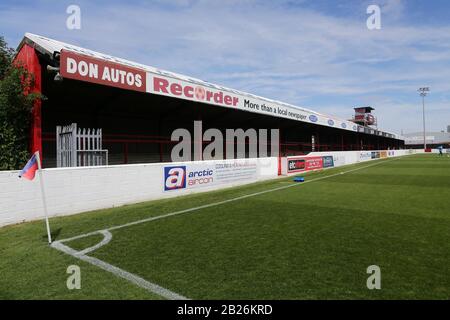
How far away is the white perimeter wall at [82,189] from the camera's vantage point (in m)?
7.74

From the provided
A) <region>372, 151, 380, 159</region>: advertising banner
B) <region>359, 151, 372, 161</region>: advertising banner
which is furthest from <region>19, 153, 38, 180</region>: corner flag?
<region>372, 151, 380, 159</region>: advertising banner

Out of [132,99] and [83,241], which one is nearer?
[83,241]

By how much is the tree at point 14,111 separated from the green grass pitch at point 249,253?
6.67ft

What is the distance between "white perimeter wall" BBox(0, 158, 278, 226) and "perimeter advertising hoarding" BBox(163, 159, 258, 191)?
0.28ft

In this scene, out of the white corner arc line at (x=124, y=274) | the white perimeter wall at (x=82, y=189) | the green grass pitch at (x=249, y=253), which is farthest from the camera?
the white perimeter wall at (x=82, y=189)

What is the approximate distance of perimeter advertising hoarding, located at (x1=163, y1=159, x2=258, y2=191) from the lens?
12094mm

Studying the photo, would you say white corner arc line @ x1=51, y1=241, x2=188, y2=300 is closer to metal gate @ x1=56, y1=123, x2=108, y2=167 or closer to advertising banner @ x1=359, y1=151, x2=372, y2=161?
metal gate @ x1=56, y1=123, x2=108, y2=167

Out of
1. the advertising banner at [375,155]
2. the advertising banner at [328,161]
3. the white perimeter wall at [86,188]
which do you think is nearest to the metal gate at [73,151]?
the white perimeter wall at [86,188]

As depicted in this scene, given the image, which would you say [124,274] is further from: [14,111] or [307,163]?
Answer: [307,163]

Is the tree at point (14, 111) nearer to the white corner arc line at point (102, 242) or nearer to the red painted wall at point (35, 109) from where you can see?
the red painted wall at point (35, 109)

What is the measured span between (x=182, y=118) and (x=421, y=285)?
53.4 ft

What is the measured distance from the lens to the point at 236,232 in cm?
668
